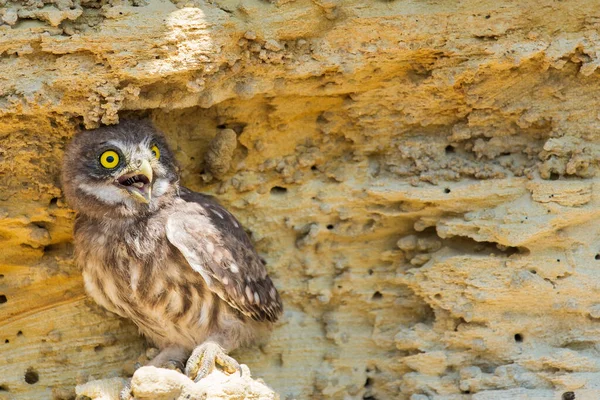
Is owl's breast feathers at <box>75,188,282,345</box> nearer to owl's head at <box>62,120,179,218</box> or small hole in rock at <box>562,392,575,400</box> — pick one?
owl's head at <box>62,120,179,218</box>

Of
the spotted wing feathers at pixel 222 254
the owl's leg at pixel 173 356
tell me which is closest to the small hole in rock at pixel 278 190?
the spotted wing feathers at pixel 222 254

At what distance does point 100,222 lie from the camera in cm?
434

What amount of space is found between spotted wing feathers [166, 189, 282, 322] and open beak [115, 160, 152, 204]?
20 cm

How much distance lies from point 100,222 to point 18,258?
25.1 inches

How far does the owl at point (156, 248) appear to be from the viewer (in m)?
4.19

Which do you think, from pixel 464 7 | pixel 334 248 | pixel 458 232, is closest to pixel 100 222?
pixel 334 248

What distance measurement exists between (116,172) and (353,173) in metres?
1.39

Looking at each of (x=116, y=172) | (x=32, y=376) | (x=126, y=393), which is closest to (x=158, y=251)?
(x=116, y=172)

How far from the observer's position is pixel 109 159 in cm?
418

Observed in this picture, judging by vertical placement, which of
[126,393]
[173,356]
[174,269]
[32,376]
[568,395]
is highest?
[174,269]

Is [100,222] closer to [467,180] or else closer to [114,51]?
[114,51]

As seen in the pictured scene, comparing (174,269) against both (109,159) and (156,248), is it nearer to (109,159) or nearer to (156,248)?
(156,248)

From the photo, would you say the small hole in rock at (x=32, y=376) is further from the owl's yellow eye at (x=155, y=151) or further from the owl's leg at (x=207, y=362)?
the owl's yellow eye at (x=155, y=151)

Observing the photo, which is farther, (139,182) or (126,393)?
(139,182)
